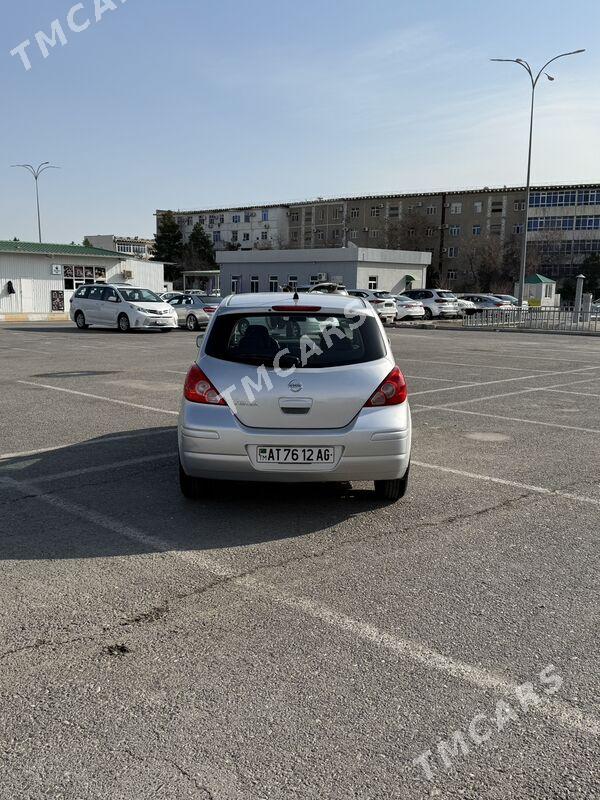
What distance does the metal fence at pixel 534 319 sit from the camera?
34.3 m

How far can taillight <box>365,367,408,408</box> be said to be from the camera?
17.4ft

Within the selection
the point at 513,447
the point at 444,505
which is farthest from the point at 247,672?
the point at 513,447

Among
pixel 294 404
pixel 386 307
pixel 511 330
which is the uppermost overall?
pixel 294 404

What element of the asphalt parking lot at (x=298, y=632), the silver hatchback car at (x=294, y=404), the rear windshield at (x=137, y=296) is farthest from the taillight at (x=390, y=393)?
the rear windshield at (x=137, y=296)

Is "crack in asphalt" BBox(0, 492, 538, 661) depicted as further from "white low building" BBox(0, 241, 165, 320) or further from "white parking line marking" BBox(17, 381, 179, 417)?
"white low building" BBox(0, 241, 165, 320)

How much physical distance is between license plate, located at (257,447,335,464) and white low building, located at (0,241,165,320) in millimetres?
35239

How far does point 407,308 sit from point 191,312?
14.3 metres

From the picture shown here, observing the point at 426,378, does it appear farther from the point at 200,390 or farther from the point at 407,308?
the point at 407,308

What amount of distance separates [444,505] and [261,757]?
3423 millimetres

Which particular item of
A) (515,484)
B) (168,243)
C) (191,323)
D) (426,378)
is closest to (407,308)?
(191,323)

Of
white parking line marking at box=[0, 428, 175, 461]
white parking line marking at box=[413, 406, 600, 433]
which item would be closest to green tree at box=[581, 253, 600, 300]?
white parking line marking at box=[413, 406, 600, 433]

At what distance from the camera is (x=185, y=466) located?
535 cm

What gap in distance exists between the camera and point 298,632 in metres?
3.58

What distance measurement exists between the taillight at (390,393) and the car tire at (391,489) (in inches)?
25.7
